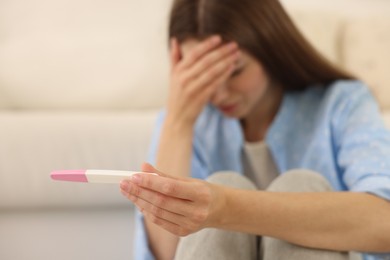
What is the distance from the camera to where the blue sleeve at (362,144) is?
0.62 m

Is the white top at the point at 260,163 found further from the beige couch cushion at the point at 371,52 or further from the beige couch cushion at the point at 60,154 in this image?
the beige couch cushion at the point at 371,52

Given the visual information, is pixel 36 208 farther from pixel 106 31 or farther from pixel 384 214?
pixel 384 214

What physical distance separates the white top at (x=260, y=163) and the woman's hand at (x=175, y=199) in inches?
14.2

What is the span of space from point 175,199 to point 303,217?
19 cm

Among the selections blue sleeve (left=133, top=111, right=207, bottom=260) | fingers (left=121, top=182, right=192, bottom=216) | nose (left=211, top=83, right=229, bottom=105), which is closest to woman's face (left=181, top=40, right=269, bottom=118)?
nose (left=211, top=83, right=229, bottom=105)

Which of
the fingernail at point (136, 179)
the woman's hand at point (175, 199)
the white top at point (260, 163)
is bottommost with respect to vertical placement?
the white top at point (260, 163)

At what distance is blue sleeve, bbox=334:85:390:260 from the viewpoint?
2.04 feet

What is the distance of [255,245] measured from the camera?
25.4 inches

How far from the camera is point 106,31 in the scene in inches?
46.0

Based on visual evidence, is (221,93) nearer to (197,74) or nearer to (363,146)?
(197,74)

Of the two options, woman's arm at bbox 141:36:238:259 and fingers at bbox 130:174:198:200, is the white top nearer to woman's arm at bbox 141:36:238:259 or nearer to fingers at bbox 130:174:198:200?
woman's arm at bbox 141:36:238:259

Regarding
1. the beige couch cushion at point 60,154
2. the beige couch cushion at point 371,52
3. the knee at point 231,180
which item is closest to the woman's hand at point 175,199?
the knee at point 231,180

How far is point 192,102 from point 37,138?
0.38 m

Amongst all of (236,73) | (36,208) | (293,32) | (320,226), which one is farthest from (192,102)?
(36,208)
